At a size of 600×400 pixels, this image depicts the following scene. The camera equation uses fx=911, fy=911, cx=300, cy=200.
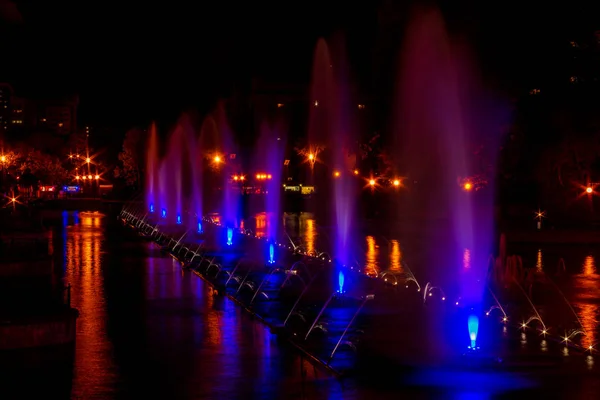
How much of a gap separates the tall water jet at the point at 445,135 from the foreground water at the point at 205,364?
42.4ft

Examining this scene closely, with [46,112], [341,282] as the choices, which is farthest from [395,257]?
[46,112]

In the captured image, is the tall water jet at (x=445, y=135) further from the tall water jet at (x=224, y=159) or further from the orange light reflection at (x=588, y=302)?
the tall water jet at (x=224, y=159)

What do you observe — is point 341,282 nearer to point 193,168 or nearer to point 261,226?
point 261,226

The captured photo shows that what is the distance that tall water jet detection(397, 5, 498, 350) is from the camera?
123 feet

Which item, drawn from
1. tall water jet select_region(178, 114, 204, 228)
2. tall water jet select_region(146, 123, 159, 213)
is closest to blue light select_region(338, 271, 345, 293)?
tall water jet select_region(178, 114, 204, 228)

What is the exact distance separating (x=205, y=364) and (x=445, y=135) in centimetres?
3371

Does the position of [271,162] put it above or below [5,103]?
below

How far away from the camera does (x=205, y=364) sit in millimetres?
11352

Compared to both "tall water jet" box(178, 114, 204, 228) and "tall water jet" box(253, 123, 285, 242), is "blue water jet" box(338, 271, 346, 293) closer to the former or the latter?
"tall water jet" box(253, 123, 285, 242)

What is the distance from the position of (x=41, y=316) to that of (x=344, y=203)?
39.0 m

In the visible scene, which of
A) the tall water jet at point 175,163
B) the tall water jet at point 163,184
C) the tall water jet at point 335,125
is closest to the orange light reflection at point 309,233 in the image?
the tall water jet at point 335,125

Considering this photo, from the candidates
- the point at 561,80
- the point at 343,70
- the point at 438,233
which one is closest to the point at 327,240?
the point at 438,233

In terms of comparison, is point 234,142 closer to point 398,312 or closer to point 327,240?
point 327,240

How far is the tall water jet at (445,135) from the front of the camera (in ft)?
123
